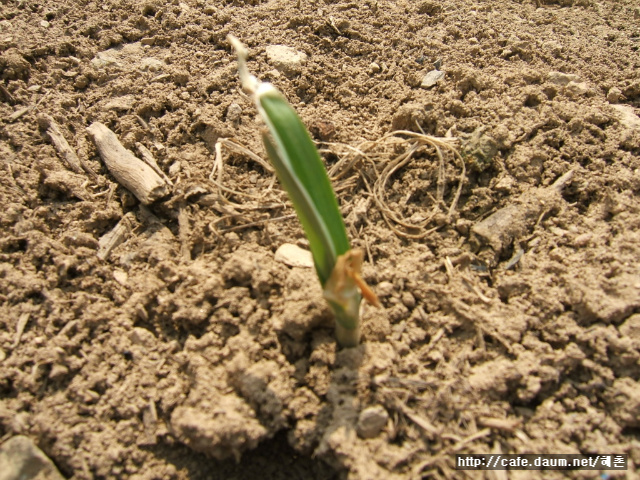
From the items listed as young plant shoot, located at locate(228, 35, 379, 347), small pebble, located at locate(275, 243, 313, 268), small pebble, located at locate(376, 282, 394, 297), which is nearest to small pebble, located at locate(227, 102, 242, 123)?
small pebble, located at locate(275, 243, 313, 268)

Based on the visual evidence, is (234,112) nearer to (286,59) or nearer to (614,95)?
(286,59)

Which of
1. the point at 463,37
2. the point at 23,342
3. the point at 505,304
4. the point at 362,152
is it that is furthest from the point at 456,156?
the point at 23,342

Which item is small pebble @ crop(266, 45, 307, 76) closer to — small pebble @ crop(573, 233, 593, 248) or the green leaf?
the green leaf

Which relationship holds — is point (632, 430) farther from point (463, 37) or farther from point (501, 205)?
point (463, 37)

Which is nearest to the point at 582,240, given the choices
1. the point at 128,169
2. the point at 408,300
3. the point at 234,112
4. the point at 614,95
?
the point at 408,300

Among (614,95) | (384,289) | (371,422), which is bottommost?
(371,422)

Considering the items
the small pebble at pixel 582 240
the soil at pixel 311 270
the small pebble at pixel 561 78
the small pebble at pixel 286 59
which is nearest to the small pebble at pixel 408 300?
the soil at pixel 311 270
